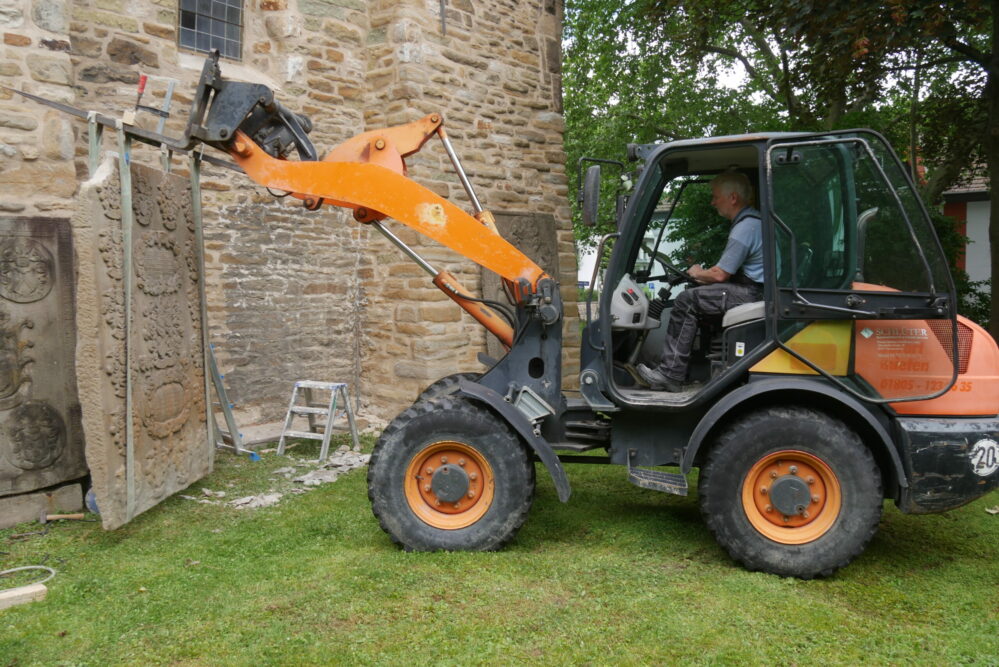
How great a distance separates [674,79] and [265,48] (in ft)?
32.0

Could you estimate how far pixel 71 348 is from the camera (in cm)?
467

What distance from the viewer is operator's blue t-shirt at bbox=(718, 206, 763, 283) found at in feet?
13.4

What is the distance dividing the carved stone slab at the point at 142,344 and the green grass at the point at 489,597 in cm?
39

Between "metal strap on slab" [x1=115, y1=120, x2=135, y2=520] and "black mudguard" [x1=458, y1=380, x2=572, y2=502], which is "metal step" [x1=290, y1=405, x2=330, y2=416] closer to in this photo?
"metal strap on slab" [x1=115, y1=120, x2=135, y2=520]

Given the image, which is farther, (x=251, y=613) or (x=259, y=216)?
(x=259, y=216)

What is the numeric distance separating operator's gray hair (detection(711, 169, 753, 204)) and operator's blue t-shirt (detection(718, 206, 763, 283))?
158 millimetres

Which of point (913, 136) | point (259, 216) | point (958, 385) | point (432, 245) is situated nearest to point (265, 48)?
point (259, 216)

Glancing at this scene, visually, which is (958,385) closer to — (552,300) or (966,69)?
(552,300)

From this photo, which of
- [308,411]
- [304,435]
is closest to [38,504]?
[304,435]

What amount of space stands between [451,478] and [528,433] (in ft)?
1.53

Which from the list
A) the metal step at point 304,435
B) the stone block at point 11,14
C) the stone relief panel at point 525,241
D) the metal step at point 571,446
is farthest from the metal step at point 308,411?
the stone block at point 11,14

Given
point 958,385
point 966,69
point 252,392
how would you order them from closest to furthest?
1. point 958,385
2. point 252,392
3. point 966,69

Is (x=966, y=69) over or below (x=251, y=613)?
over

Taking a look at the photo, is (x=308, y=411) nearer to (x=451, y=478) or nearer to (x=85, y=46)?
(x=451, y=478)
